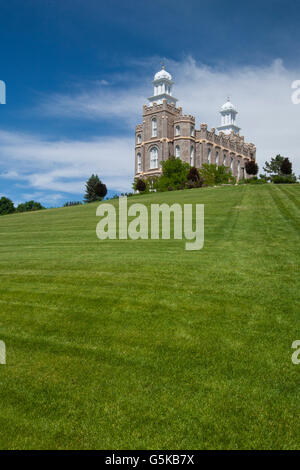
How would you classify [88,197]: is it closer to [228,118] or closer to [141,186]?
[141,186]

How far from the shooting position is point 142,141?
7044 cm

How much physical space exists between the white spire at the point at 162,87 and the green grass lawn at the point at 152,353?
223ft

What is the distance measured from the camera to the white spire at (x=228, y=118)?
298ft

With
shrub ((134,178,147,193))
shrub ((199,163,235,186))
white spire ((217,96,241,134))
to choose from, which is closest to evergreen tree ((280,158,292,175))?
shrub ((199,163,235,186))

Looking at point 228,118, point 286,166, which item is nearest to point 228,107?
point 228,118

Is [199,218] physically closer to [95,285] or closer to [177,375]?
[95,285]

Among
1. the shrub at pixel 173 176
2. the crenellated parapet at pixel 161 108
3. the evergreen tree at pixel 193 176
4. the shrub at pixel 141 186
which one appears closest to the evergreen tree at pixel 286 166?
the evergreen tree at pixel 193 176

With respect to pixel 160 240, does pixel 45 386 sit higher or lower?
lower

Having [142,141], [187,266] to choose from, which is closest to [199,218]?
[187,266]

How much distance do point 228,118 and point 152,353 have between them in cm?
9509

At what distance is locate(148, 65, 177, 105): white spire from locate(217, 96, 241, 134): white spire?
23.6 meters

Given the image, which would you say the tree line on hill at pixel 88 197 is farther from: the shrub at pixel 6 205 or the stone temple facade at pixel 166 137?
the stone temple facade at pixel 166 137
